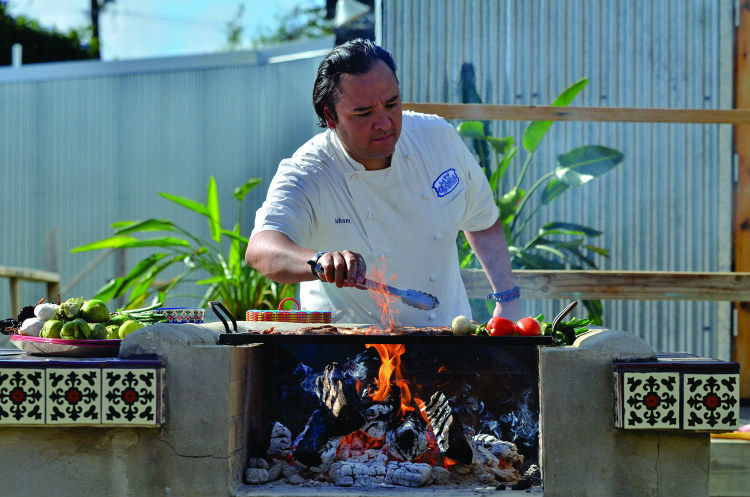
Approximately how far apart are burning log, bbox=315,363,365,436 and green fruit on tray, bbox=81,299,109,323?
2.68 feet

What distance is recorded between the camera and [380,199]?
3.53 meters

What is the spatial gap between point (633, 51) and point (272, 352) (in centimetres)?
393

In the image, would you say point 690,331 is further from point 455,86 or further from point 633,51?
point 455,86

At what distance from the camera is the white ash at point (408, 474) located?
8.91 ft

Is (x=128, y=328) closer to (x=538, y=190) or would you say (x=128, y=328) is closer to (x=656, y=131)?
(x=538, y=190)

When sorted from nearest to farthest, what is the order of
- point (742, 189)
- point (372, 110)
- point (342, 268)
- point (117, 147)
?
point (342, 268) → point (372, 110) → point (742, 189) → point (117, 147)

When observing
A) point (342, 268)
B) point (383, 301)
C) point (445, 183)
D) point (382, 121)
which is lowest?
point (383, 301)

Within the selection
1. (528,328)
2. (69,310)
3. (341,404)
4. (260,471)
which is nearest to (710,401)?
(528,328)

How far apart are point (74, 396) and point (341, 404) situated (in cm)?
90

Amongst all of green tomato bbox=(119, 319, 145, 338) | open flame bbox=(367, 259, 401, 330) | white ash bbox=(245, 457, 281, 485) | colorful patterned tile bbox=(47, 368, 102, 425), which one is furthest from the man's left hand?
colorful patterned tile bbox=(47, 368, 102, 425)

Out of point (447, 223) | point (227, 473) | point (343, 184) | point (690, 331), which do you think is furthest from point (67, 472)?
point (690, 331)

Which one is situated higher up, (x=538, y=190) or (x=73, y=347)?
(x=538, y=190)

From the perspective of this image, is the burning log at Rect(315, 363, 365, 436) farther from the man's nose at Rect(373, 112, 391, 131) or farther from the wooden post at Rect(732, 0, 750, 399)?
the wooden post at Rect(732, 0, 750, 399)

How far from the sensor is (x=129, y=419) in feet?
8.55
